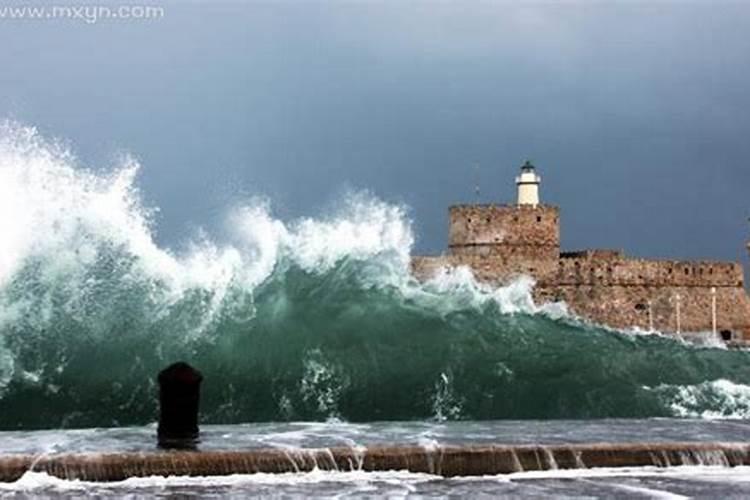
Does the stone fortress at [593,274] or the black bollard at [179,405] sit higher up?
the stone fortress at [593,274]

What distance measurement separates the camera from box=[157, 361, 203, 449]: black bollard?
913cm

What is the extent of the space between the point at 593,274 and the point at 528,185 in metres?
4.65

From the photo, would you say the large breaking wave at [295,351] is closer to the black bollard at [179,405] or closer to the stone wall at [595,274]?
the black bollard at [179,405]

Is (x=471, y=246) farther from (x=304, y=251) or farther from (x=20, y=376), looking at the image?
(x=20, y=376)

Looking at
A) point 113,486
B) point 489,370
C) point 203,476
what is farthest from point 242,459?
point 489,370

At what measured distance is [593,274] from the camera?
1815 inches

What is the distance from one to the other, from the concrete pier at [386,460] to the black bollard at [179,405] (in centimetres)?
64

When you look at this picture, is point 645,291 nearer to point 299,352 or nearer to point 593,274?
point 593,274

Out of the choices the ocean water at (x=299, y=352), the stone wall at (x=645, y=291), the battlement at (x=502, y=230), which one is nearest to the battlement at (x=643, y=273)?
the stone wall at (x=645, y=291)

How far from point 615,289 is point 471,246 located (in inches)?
233

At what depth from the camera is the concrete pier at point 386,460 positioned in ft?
27.1

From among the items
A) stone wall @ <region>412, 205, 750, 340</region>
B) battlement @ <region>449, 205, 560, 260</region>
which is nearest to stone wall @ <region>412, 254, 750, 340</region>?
stone wall @ <region>412, 205, 750, 340</region>

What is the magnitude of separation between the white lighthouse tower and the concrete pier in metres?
38.9

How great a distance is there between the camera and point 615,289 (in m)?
46.4
